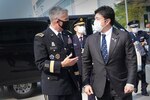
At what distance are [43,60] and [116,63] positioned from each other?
0.78 metres

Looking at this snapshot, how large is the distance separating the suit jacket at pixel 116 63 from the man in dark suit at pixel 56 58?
0.79ft

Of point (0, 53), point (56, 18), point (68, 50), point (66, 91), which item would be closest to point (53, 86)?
point (66, 91)

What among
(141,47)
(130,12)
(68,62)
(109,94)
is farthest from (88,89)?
(130,12)

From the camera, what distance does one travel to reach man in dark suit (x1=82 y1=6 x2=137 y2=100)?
148 inches

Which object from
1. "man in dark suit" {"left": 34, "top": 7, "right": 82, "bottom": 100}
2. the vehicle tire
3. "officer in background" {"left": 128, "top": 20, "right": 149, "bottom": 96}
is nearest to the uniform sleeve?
"man in dark suit" {"left": 34, "top": 7, "right": 82, "bottom": 100}

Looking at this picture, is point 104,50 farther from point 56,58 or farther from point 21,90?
point 21,90

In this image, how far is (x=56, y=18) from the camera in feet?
12.8

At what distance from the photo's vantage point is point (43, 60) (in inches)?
151

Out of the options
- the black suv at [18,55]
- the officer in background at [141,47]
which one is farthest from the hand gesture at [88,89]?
the black suv at [18,55]

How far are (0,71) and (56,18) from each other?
174 inches

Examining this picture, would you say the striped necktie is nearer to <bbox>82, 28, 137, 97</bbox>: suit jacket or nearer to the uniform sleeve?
<bbox>82, 28, 137, 97</bbox>: suit jacket

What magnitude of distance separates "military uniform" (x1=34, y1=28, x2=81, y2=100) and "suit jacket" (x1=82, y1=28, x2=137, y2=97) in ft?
0.80

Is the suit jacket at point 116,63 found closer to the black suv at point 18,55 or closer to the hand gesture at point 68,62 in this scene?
the hand gesture at point 68,62

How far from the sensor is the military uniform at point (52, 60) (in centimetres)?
382
